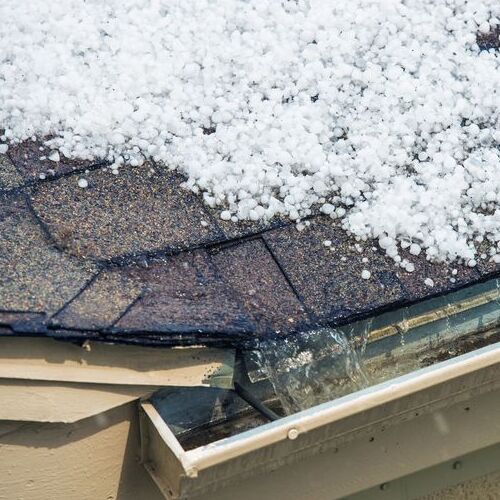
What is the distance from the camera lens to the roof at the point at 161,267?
2186 millimetres

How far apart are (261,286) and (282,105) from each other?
1.92 feet

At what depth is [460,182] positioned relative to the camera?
266cm

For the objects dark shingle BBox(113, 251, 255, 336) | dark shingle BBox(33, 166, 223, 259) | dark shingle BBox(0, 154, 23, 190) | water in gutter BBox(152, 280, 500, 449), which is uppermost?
dark shingle BBox(0, 154, 23, 190)

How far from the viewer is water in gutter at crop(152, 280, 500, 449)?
2.39 meters

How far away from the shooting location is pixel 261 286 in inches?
94.6

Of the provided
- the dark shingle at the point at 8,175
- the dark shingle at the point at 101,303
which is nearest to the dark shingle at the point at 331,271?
the dark shingle at the point at 101,303

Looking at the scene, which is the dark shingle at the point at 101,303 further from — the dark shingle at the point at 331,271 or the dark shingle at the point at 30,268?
the dark shingle at the point at 331,271

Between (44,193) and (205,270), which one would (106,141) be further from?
(205,270)

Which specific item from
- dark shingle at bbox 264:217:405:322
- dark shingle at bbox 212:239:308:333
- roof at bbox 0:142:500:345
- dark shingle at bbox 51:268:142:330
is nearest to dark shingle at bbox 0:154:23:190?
roof at bbox 0:142:500:345

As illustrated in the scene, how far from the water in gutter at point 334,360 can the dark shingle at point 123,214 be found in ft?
1.12

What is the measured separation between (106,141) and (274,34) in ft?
1.97

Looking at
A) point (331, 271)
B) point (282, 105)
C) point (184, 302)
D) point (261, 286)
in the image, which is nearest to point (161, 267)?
point (184, 302)

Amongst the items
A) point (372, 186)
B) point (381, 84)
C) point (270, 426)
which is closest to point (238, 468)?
point (270, 426)

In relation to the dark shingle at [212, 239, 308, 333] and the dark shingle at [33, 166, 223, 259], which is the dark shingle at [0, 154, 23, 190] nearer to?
the dark shingle at [33, 166, 223, 259]
